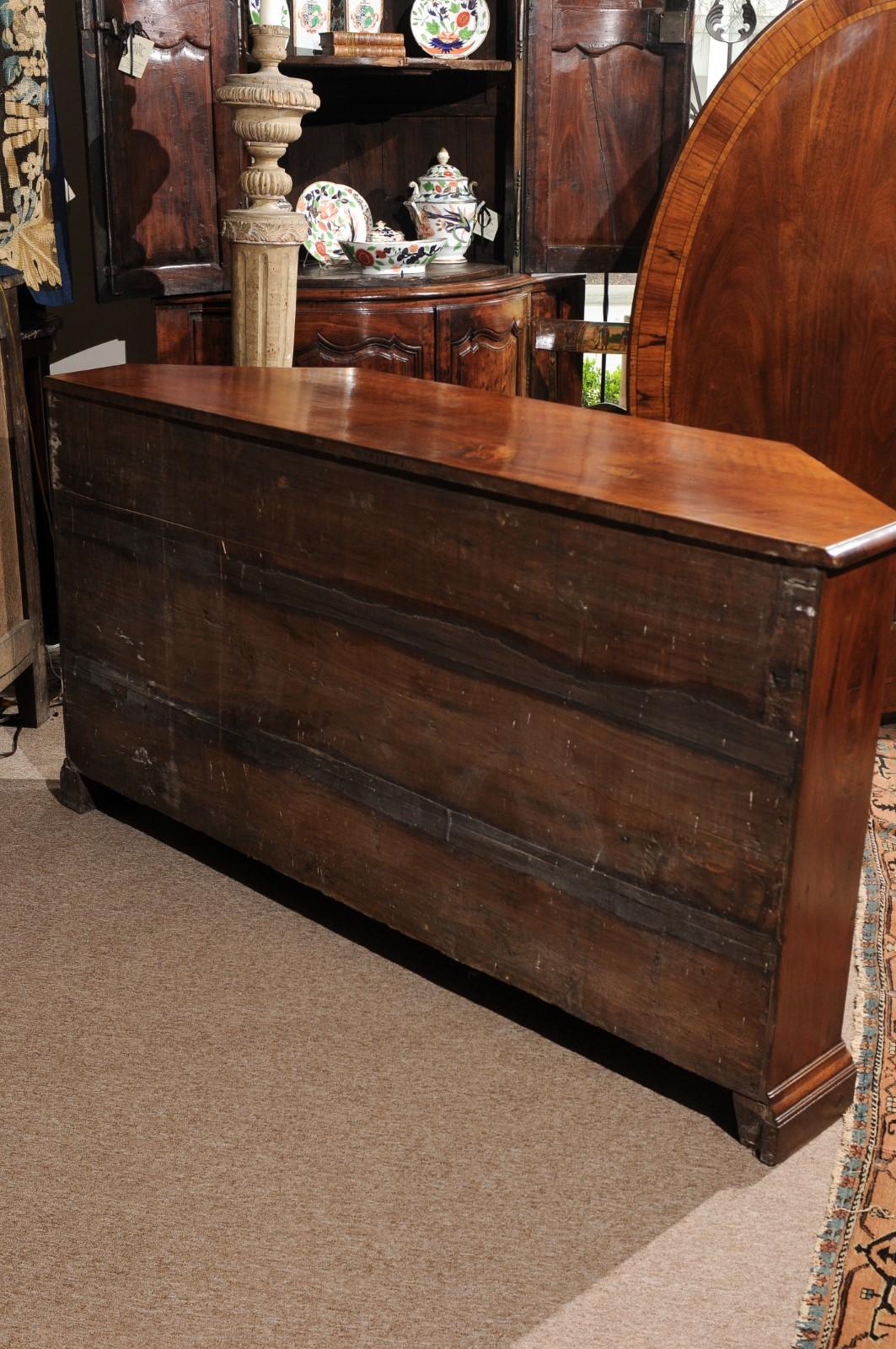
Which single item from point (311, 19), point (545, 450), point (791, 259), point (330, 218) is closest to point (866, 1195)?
point (545, 450)

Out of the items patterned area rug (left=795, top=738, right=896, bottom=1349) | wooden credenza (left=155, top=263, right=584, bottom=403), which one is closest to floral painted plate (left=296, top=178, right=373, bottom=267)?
wooden credenza (left=155, top=263, right=584, bottom=403)

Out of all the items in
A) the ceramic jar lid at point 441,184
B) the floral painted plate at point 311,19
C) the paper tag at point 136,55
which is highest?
the floral painted plate at point 311,19

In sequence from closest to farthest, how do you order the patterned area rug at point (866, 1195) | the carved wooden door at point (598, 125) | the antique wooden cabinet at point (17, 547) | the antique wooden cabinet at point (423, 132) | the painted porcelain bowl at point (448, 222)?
the patterned area rug at point (866, 1195) < the antique wooden cabinet at point (17, 547) < the antique wooden cabinet at point (423, 132) < the carved wooden door at point (598, 125) < the painted porcelain bowl at point (448, 222)

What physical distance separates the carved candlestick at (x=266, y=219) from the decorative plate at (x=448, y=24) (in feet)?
2.73

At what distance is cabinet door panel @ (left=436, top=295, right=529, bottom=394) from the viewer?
11.6 ft

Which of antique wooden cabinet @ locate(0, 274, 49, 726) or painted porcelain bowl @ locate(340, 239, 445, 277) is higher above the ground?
painted porcelain bowl @ locate(340, 239, 445, 277)

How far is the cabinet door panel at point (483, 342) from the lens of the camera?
3549mm

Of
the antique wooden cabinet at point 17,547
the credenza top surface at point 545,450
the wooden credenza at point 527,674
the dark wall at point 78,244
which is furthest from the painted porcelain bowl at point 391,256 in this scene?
the wooden credenza at point 527,674

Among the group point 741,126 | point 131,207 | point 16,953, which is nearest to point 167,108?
point 131,207

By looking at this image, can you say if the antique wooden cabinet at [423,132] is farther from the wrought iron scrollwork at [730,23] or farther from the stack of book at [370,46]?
the wrought iron scrollwork at [730,23]

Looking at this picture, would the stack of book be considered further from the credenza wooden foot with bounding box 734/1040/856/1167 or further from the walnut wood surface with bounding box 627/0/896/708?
the credenza wooden foot with bounding box 734/1040/856/1167

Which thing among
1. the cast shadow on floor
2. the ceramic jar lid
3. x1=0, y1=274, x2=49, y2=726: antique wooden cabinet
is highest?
the ceramic jar lid

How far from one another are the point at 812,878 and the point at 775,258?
5.76 ft

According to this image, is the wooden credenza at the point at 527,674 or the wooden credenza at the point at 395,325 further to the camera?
the wooden credenza at the point at 395,325
